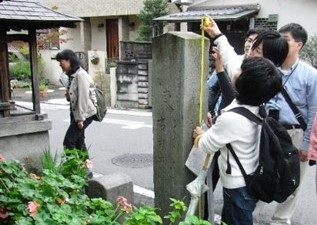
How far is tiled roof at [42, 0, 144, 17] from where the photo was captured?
1892 cm

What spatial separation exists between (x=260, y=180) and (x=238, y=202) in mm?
245

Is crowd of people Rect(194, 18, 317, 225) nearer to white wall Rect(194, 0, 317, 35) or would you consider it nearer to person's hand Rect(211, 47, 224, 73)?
Answer: person's hand Rect(211, 47, 224, 73)

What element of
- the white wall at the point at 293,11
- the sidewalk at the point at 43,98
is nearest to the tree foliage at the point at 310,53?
the white wall at the point at 293,11

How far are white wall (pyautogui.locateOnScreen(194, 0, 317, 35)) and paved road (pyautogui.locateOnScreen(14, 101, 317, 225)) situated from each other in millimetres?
5568

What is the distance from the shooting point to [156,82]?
10.0 feet

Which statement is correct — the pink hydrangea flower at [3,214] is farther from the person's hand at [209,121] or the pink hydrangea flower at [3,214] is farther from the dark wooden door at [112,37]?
the dark wooden door at [112,37]

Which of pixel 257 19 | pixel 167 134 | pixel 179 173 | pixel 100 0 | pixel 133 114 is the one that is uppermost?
pixel 100 0

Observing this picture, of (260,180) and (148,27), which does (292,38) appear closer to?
(260,180)

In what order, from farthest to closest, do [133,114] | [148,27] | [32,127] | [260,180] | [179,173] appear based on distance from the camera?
[148,27] → [133,114] → [32,127] → [179,173] → [260,180]

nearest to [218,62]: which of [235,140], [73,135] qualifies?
[235,140]

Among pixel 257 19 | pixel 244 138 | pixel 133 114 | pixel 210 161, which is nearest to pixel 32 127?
pixel 210 161

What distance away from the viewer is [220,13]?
515 inches

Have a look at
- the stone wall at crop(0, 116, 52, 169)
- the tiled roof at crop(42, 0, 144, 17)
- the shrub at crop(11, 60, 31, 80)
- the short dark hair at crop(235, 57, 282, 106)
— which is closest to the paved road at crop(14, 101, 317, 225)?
the stone wall at crop(0, 116, 52, 169)

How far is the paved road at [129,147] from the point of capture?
459cm
